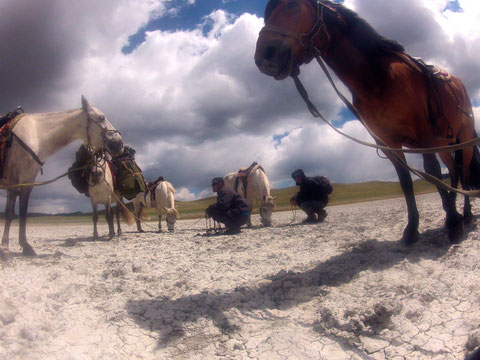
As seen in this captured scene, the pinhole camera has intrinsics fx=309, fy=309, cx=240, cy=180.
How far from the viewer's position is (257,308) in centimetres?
283

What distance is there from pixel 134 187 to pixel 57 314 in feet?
23.0

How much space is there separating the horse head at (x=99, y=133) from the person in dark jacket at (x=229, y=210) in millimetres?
3815

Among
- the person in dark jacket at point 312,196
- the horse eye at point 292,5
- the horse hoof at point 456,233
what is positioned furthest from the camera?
the person in dark jacket at point 312,196

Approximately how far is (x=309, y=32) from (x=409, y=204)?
2734mm

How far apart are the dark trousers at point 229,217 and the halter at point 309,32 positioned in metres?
6.16

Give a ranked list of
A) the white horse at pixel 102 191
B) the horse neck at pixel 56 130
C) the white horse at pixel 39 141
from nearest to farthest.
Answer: the white horse at pixel 39 141
the horse neck at pixel 56 130
the white horse at pixel 102 191

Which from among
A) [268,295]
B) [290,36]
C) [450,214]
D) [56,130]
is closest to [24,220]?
[56,130]

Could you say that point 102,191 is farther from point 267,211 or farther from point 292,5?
point 292,5

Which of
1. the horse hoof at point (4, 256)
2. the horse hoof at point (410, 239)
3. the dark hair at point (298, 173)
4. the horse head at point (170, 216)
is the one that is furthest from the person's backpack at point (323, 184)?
the horse hoof at point (4, 256)

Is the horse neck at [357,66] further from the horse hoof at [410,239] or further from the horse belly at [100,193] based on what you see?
the horse belly at [100,193]

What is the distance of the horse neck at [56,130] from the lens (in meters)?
5.39

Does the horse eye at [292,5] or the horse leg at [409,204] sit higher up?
the horse eye at [292,5]

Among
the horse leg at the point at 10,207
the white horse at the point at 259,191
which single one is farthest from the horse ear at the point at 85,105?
the white horse at the point at 259,191

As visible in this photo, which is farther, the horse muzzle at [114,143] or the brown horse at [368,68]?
the horse muzzle at [114,143]
